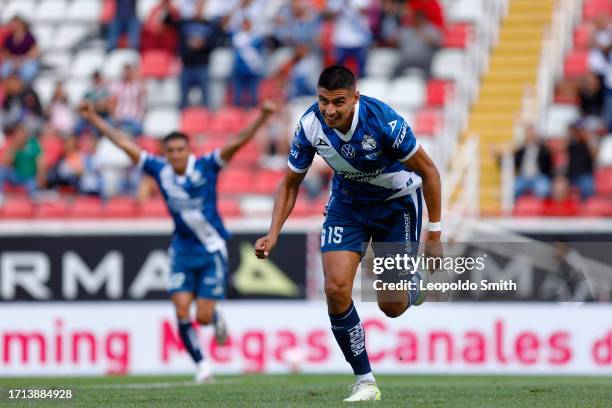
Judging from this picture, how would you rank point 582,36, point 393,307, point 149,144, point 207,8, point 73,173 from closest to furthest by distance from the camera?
point 393,307, point 73,173, point 149,144, point 582,36, point 207,8

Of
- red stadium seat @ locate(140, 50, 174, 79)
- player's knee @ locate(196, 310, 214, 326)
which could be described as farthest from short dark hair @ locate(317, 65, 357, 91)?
red stadium seat @ locate(140, 50, 174, 79)

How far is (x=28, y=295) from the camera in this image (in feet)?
68.2

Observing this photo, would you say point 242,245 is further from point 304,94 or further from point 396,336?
point 304,94

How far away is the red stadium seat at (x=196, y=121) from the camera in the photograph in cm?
2470

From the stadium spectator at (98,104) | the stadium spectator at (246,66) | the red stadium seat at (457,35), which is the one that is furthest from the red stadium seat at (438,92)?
the stadium spectator at (98,104)

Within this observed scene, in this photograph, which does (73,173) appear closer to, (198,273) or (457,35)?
(457,35)

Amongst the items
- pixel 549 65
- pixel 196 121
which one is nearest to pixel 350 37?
pixel 196 121

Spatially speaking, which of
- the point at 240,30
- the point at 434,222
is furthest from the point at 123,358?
the point at 434,222

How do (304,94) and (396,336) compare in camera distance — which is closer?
(396,336)

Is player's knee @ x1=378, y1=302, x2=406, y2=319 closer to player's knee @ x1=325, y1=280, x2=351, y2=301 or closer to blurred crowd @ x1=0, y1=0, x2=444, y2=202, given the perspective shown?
player's knee @ x1=325, y1=280, x2=351, y2=301

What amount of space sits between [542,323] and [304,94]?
6.91 meters

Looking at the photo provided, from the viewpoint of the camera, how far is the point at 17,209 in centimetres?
2266

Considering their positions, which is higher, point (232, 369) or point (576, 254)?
point (576, 254)

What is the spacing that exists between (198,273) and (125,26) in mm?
12026
